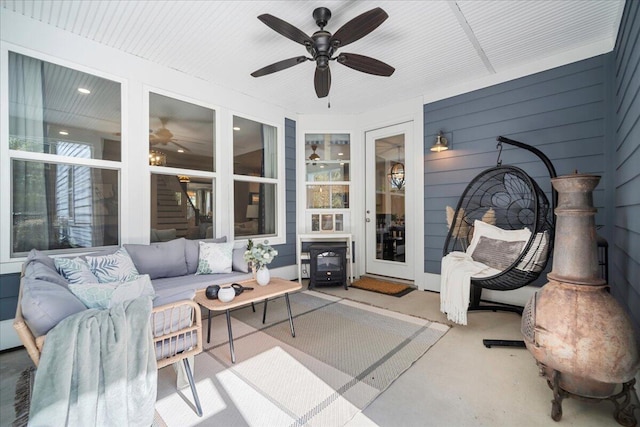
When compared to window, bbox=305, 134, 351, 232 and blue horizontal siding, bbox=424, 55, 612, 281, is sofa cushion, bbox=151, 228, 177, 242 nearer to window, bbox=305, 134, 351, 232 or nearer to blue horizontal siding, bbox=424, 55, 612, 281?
window, bbox=305, 134, 351, 232

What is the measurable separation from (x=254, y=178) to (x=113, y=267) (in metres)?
2.24

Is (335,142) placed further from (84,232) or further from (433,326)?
(84,232)

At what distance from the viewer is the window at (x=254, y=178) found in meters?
→ 4.09

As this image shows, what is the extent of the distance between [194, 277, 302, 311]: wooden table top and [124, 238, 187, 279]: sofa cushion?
745 mm

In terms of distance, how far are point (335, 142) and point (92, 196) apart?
350 centimetres

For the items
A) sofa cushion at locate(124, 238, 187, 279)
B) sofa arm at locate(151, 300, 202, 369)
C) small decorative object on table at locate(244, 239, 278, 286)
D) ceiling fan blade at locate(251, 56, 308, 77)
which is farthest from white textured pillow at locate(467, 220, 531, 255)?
Answer: sofa cushion at locate(124, 238, 187, 279)

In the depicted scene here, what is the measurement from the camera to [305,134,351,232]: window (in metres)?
4.86

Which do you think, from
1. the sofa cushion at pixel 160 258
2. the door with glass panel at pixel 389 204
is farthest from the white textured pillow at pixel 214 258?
the door with glass panel at pixel 389 204

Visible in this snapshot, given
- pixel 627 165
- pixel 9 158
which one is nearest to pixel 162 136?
pixel 9 158

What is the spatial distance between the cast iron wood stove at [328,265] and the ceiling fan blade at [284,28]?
2.62 m

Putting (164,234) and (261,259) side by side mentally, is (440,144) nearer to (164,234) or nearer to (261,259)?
(261,259)

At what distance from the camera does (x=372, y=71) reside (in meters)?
2.64

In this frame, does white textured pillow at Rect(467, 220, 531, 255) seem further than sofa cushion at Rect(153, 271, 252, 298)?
Yes

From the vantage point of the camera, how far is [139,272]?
279cm
